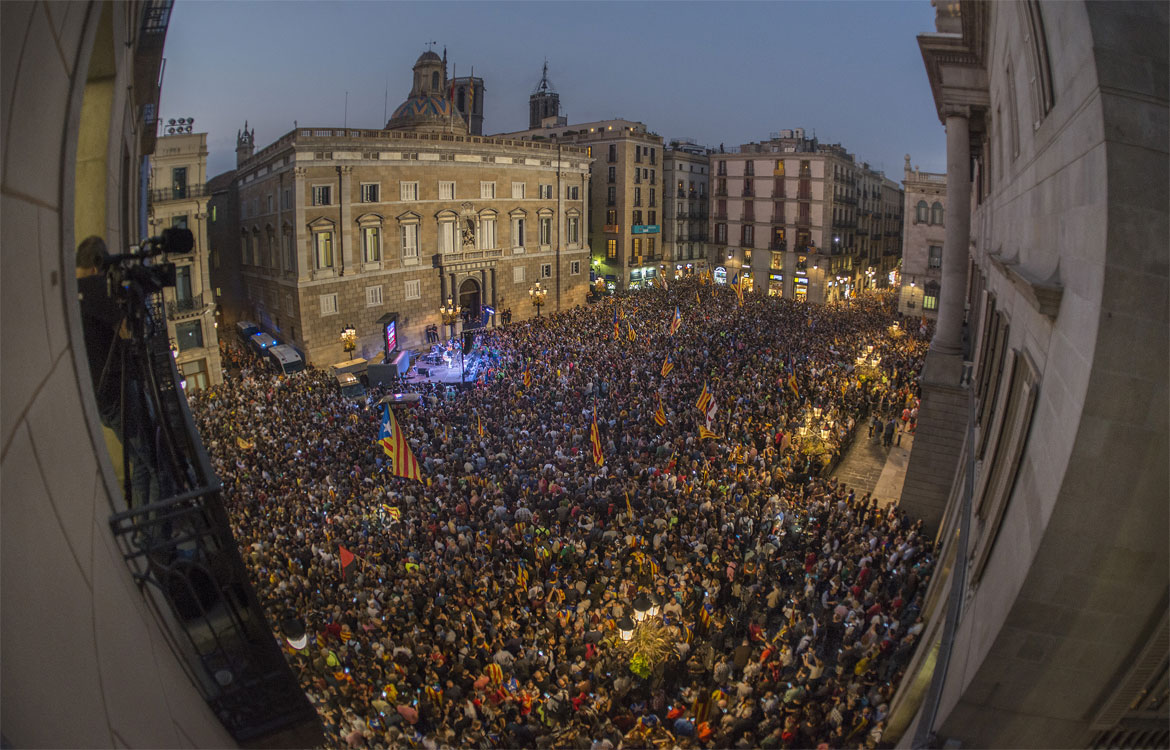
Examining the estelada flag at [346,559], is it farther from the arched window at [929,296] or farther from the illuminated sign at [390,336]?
the arched window at [929,296]

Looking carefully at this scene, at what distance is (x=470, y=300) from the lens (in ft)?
135

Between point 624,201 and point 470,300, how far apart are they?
18472mm

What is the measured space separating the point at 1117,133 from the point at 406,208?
35.0 metres

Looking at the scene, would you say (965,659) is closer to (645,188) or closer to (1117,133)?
(1117,133)

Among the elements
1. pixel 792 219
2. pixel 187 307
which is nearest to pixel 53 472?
pixel 187 307

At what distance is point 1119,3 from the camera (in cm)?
504

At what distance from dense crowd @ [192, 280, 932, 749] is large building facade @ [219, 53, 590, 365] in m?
12.1

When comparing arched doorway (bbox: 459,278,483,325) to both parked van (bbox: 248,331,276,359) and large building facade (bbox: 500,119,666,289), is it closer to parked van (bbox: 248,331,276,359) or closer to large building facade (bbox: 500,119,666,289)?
parked van (bbox: 248,331,276,359)

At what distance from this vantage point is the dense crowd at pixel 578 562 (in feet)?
28.9

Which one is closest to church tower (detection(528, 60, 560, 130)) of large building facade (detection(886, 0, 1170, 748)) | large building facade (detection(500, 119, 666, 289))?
large building facade (detection(500, 119, 666, 289))

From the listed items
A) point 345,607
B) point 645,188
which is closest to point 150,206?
point 345,607

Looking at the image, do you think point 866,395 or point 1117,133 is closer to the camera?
point 1117,133

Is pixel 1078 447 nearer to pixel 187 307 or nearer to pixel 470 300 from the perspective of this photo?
pixel 187 307

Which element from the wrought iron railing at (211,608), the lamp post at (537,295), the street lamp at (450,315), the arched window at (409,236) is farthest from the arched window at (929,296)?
the wrought iron railing at (211,608)
